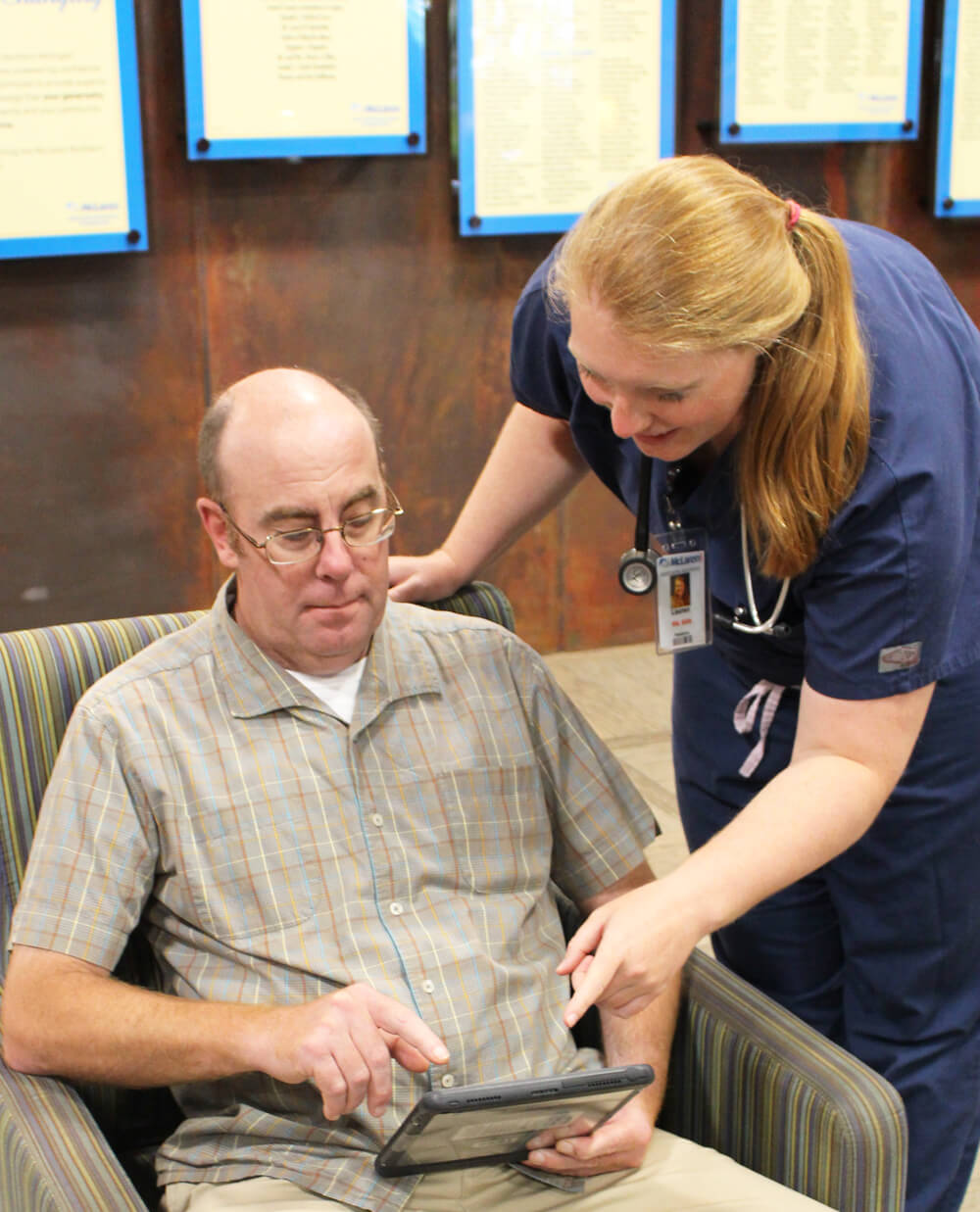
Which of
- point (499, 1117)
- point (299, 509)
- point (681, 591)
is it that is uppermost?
point (299, 509)

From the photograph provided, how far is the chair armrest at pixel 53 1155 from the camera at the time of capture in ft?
4.22

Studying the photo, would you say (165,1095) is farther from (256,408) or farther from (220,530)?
(256,408)

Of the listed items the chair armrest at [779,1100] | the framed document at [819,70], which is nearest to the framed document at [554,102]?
the framed document at [819,70]

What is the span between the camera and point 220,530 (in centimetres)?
168

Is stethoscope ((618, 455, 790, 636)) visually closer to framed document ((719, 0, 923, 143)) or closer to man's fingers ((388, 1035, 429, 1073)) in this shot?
man's fingers ((388, 1035, 429, 1073))

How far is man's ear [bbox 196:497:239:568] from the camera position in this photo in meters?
1.67

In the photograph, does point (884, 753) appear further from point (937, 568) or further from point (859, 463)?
point (859, 463)

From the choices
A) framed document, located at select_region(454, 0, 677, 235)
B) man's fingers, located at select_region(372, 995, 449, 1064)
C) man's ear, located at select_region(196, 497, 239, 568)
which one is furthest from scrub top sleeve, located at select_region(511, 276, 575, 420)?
framed document, located at select_region(454, 0, 677, 235)

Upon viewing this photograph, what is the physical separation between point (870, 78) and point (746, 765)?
270cm

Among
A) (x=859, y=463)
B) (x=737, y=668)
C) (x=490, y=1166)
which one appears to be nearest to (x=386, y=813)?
(x=490, y=1166)

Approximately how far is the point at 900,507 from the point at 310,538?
0.65m

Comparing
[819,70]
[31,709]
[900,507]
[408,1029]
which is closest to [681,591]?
[900,507]

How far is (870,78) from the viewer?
12.8 feet

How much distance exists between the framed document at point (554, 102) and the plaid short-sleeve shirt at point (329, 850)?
2.20 metres
